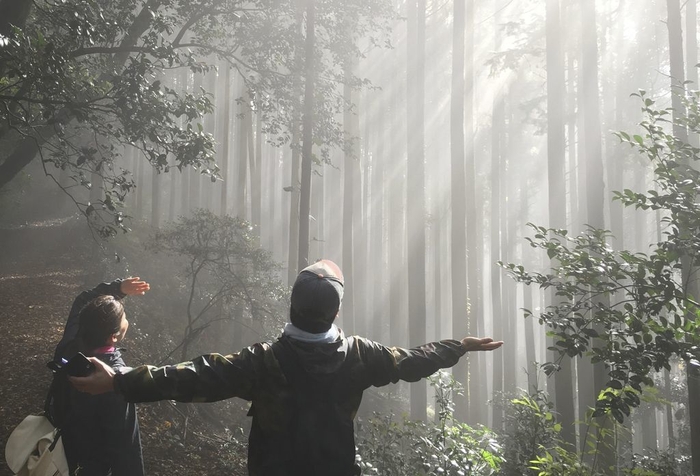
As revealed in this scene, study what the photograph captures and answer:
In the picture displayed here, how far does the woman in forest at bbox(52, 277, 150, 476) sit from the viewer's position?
274cm

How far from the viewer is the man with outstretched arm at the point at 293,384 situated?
5.95ft

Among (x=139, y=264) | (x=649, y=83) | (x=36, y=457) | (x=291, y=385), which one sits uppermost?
(x=649, y=83)

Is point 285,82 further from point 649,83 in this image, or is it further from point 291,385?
point 649,83

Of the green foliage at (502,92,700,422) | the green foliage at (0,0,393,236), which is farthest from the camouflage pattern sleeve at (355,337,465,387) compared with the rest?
the green foliage at (0,0,393,236)

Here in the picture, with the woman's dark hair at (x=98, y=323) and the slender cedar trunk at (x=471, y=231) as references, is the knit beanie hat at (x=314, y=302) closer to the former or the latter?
the woman's dark hair at (x=98, y=323)

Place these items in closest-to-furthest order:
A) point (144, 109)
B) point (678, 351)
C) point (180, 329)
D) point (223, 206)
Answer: point (678, 351) < point (144, 109) < point (180, 329) < point (223, 206)

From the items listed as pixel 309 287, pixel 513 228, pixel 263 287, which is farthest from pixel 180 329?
pixel 513 228

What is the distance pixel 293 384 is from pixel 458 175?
35.2ft

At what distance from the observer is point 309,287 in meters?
2.06

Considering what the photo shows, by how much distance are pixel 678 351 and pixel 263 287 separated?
321 inches

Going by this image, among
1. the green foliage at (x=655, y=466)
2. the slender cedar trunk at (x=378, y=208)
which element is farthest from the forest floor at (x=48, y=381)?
the slender cedar trunk at (x=378, y=208)

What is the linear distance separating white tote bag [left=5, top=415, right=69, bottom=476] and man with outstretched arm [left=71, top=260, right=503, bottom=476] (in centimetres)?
114

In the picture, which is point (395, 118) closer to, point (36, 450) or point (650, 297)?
point (650, 297)

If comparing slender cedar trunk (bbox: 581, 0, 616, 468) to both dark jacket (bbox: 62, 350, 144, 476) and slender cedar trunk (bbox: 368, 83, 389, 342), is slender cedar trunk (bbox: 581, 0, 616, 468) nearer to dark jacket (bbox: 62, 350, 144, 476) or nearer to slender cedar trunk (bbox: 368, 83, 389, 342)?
dark jacket (bbox: 62, 350, 144, 476)
